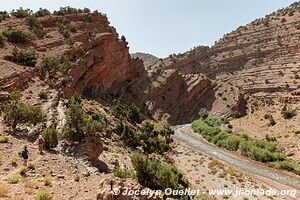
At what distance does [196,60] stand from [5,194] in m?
129

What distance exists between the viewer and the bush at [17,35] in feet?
170

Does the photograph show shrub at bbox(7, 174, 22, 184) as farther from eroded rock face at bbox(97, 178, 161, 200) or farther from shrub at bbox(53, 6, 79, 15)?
shrub at bbox(53, 6, 79, 15)

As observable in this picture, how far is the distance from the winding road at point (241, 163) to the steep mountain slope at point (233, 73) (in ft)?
88.4

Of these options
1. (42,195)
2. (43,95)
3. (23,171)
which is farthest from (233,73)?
(42,195)

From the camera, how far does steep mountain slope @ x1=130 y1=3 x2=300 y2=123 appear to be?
96812mm

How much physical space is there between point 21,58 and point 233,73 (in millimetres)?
91739

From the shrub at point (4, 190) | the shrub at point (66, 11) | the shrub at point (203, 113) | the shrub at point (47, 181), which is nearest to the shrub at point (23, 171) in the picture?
the shrub at point (47, 181)

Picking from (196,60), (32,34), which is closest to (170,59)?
(196,60)

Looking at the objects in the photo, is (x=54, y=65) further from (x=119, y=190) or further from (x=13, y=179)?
(x=119, y=190)

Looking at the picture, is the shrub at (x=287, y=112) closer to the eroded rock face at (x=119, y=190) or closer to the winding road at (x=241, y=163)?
the winding road at (x=241, y=163)

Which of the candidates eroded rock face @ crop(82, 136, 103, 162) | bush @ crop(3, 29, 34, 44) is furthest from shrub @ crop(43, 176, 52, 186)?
bush @ crop(3, 29, 34, 44)

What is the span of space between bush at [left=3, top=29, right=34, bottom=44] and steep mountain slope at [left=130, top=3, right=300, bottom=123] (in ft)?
133

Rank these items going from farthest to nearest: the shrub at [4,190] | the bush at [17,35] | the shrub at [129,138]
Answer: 1. the bush at [17,35]
2. the shrub at [129,138]
3. the shrub at [4,190]

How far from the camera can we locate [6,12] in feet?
204
